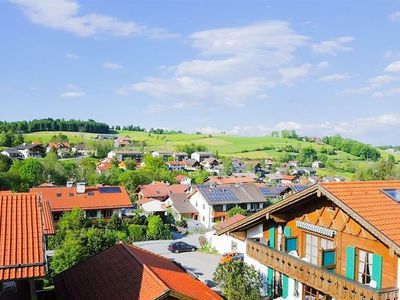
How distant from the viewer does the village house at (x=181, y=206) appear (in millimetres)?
64688

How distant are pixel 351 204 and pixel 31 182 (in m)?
70.5

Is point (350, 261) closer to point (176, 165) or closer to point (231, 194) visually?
point (231, 194)

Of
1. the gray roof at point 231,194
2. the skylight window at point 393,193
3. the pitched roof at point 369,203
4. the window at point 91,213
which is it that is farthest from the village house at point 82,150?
the skylight window at point 393,193

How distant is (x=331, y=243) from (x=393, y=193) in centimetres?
288

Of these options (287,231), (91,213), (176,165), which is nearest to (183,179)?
(176,165)

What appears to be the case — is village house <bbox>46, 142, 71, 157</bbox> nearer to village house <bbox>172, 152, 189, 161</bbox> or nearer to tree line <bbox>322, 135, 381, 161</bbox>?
village house <bbox>172, 152, 189, 161</bbox>

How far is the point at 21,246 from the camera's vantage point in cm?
1109

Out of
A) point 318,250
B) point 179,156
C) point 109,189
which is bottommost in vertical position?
point 179,156

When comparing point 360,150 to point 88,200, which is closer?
point 88,200

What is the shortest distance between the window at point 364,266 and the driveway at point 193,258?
20393mm

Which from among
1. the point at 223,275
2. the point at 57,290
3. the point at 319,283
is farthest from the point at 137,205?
the point at 319,283

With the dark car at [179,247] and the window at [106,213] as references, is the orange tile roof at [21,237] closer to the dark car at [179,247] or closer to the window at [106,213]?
the dark car at [179,247]

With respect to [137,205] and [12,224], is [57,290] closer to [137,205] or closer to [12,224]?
[12,224]

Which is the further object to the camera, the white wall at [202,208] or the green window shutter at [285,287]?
the white wall at [202,208]
